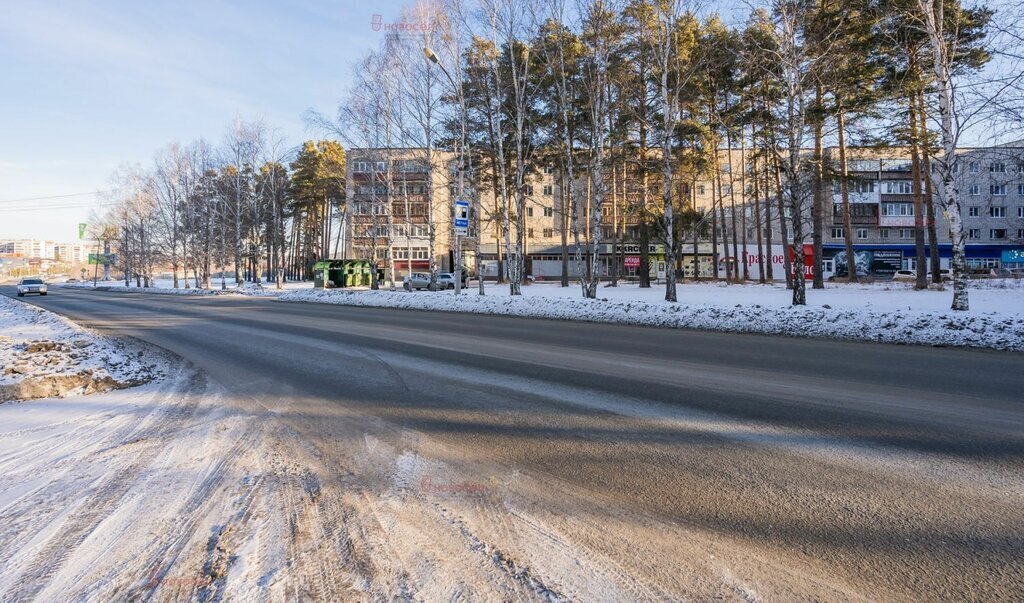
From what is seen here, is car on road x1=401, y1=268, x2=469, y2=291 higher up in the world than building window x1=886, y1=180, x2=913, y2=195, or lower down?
lower down

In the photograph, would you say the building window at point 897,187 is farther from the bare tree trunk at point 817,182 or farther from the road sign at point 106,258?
the road sign at point 106,258

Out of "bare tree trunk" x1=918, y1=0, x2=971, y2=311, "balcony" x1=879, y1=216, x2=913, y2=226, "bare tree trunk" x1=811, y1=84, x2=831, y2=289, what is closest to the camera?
"bare tree trunk" x1=918, y1=0, x2=971, y2=311

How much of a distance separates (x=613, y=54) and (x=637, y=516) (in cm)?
2093

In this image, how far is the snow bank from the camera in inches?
247

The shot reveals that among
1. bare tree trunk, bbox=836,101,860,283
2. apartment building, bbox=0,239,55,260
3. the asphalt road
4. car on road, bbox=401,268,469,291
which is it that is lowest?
the asphalt road

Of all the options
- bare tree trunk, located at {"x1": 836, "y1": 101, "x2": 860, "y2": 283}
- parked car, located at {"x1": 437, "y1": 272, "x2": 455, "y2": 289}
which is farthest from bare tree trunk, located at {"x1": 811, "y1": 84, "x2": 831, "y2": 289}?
parked car, located at {"x1": 437, "y1": 272, "x2": 455, "y2": 289}

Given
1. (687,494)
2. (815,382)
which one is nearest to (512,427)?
(687,494)

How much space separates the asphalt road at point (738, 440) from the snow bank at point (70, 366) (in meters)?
1.03

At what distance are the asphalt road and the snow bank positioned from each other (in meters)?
1.03

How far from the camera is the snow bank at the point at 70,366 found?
20.6 ft

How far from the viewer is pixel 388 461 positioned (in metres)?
3.97

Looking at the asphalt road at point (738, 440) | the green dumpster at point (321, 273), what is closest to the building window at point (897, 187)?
the green dumpster at point (321, 273)

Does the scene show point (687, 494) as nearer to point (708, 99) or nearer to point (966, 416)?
point (966, 416)

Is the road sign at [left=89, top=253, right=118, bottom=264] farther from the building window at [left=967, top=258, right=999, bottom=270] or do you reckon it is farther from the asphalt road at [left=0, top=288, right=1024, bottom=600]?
the building window at [left=967, top=258, right=999, bottom=270]
